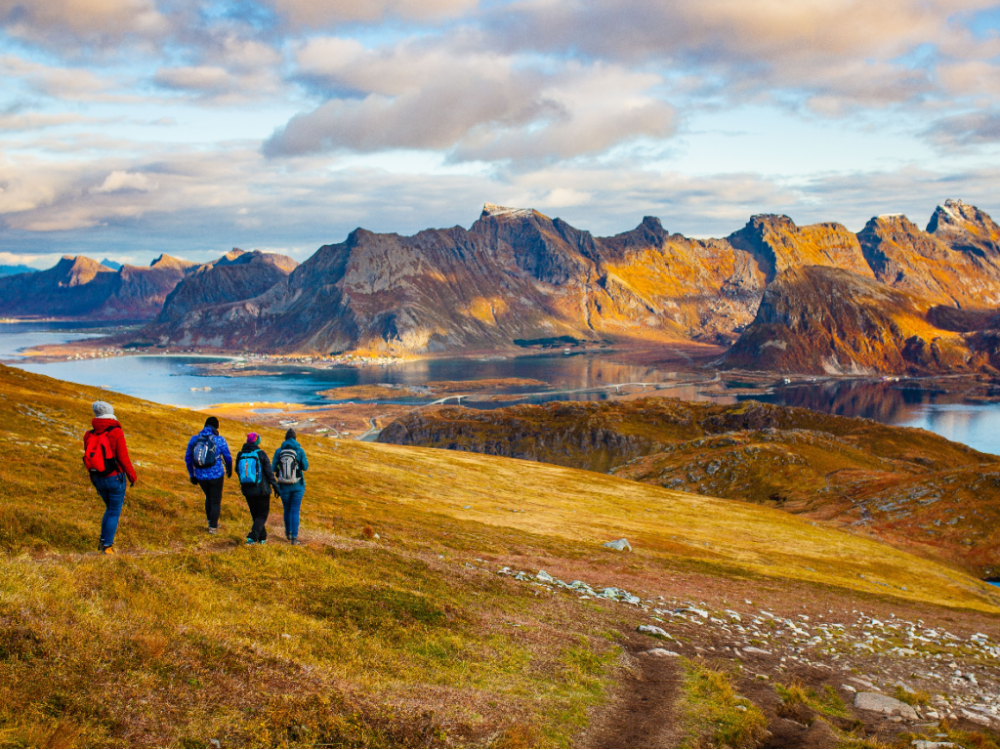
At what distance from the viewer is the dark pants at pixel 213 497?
2205 centimetres

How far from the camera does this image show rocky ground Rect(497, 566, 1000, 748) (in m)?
17.2

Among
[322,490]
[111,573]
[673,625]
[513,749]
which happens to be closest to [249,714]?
[513,749]

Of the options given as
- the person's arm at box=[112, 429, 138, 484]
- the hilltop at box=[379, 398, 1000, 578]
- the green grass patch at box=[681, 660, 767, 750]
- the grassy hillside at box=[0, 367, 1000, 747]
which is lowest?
the hilltop at box=[379, 398, 1000, 578]

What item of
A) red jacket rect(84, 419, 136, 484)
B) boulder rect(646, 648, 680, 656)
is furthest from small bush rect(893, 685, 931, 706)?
red jacket rect(84, 419, 136, 484)

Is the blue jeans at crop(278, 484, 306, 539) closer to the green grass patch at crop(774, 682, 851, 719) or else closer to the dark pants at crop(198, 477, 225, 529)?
the dark pants at crop(198, 477, 225, 529)

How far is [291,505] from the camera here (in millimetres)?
23266

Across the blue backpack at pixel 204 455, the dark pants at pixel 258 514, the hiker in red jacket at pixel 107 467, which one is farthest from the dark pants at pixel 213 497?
the hiker in red jacket at pixel 107 467

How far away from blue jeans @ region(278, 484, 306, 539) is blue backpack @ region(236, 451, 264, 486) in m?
1.23

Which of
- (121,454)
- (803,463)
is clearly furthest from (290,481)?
(803,463)

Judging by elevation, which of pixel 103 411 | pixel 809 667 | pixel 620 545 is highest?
pixel 103 411

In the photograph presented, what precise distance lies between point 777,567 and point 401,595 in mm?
39608

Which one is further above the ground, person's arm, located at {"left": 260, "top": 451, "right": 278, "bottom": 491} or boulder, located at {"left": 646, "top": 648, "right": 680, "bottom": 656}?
person's arm, located at {"left": 260, "top": 451, "right": 278, "bottom": 491}

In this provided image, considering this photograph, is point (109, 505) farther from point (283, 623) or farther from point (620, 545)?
point (620, 545)

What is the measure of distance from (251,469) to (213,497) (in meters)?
1.98
